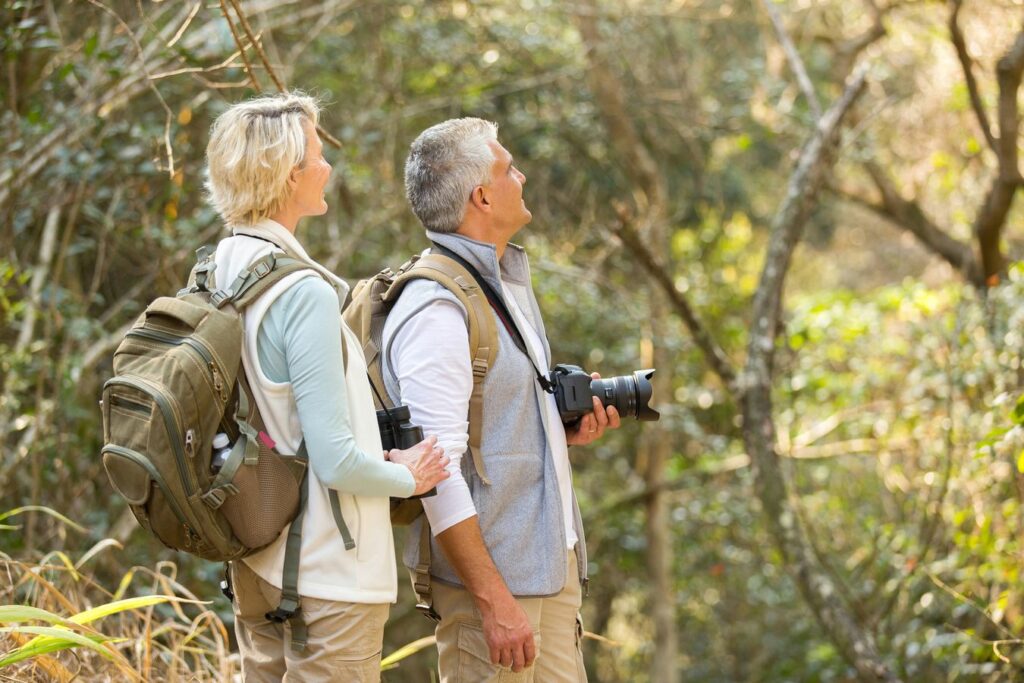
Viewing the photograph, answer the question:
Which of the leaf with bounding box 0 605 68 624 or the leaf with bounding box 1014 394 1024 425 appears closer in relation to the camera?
the leaf with bounding box 0 605 68 624

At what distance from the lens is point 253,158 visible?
2.04 m

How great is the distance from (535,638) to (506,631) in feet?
0.33

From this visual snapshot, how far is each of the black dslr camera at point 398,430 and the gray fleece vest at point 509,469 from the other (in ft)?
0.32

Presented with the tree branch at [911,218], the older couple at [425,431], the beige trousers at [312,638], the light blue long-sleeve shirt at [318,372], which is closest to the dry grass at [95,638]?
the beige trousers at [312,638]

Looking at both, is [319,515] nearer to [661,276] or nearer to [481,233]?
[481,233]

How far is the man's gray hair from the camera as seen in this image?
235 centimetres

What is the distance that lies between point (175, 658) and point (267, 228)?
124 centimetres

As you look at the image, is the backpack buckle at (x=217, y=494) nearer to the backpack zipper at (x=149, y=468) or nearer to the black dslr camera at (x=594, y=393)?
the backpack zipper at (x=149, y=468)

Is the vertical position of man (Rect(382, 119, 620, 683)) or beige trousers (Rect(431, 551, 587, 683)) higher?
man (Rect(382, 119, 620, 683))

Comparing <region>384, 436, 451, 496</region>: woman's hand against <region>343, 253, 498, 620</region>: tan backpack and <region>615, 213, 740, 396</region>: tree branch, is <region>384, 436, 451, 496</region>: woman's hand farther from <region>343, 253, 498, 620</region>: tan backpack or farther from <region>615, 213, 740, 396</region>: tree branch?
<region>615, 213, 740, 396</region>: tree branch

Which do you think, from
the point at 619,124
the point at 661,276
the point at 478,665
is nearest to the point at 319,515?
the point at 478,665

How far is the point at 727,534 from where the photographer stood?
8.77m

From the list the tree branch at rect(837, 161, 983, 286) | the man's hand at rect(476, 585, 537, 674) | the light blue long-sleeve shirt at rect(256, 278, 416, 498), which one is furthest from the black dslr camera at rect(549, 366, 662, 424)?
the tree branch at rect(837, 161, 983, 286)

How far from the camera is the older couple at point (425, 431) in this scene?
1.94 m
